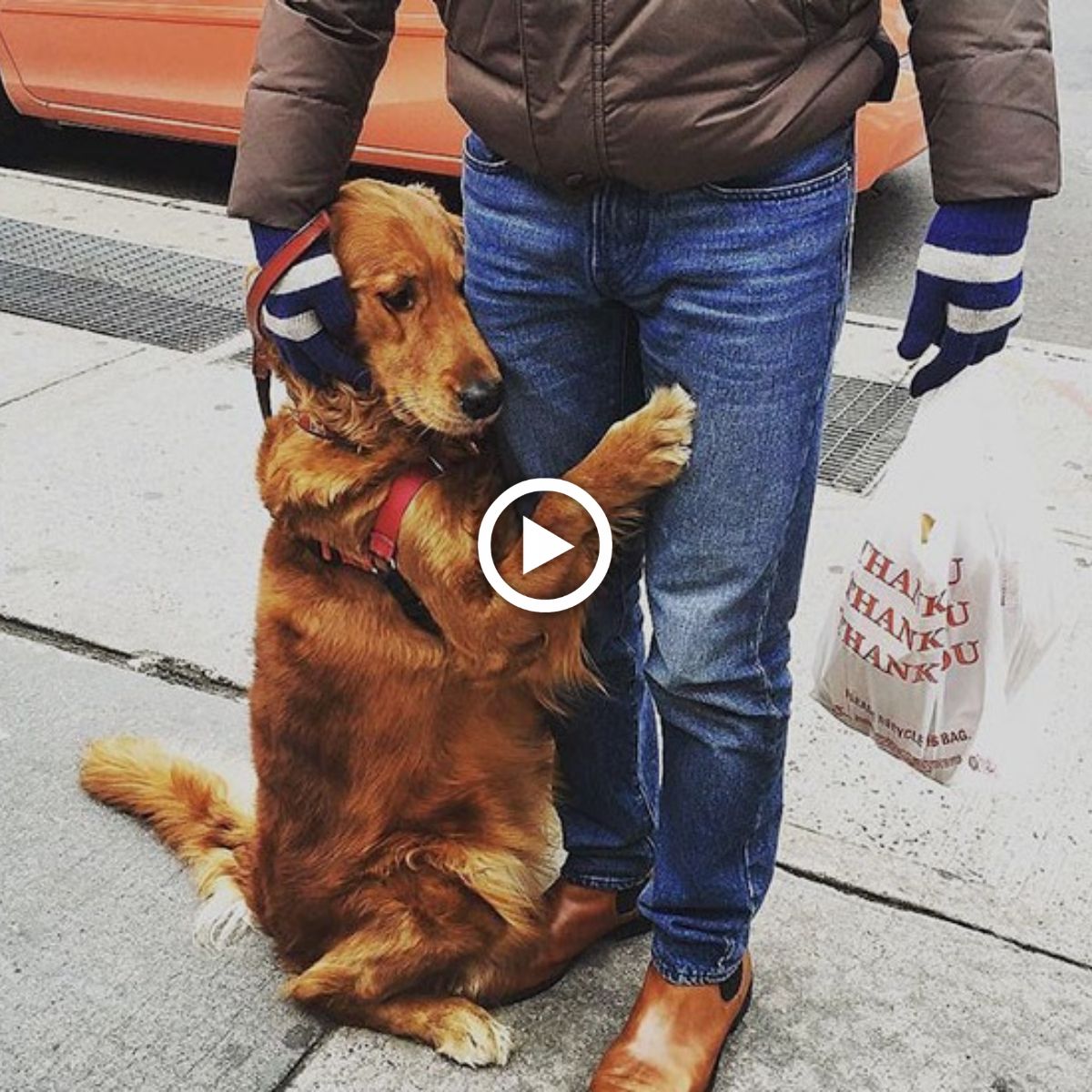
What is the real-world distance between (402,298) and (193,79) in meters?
4.93

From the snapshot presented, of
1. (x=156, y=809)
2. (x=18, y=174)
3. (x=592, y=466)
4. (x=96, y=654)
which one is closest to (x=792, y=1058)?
(x=592, y=466)

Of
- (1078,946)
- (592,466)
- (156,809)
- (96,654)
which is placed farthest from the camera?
Result: (96,654)

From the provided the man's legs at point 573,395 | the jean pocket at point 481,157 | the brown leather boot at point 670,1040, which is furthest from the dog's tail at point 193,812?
the jean pocket at point 481,157

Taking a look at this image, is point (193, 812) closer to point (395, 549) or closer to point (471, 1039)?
point (471, 1039)

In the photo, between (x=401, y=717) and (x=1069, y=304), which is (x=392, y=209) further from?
(x=1069, y=304)

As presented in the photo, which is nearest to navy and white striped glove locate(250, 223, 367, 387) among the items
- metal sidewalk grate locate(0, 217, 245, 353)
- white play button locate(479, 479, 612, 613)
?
white play button locate(479, 479, 612, 613)

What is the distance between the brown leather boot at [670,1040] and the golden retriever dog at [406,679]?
0.20m

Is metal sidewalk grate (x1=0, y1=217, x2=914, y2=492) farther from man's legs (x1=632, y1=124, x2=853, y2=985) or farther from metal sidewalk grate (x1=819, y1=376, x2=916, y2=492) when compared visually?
man's legs (x1=632, y1=124, x2=853, y2=985)

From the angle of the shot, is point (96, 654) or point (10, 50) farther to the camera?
point (10, 50)

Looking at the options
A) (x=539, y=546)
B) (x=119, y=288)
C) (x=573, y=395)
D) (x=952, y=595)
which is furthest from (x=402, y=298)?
(x=119, y=288)

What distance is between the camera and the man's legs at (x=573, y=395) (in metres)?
1.97

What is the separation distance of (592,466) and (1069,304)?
4.12 m

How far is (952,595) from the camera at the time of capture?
222 cm

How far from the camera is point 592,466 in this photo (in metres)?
2.09
